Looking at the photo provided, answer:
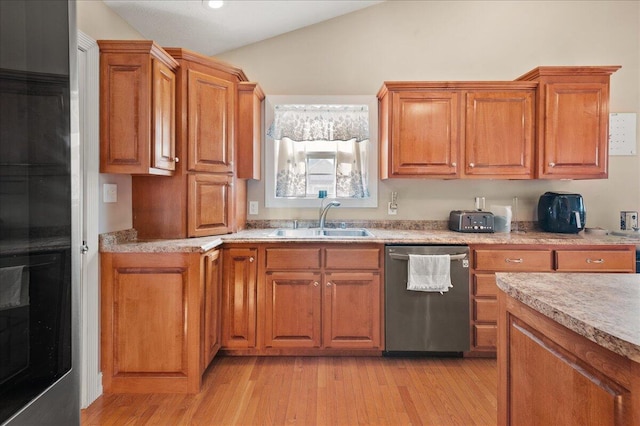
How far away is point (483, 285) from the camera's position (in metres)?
2.61

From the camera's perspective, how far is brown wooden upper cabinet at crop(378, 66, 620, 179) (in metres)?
2.81

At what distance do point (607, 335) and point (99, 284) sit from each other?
2374mm

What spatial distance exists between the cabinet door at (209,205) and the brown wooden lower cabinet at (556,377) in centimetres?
202

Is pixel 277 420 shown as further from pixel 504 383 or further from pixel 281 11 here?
pixel 281 11

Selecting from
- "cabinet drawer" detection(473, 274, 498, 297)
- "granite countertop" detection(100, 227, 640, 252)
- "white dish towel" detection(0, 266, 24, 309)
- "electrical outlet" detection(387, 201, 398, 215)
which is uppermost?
"electrical outlet" detection(387, 201, 398, 215)

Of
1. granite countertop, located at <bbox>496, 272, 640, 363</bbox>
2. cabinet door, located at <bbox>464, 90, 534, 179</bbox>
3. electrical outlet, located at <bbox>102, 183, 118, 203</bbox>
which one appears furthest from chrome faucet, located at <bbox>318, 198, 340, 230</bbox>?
granite countertop, located at <bbox>496, 272, 640, 363</bbox>

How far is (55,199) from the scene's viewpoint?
43 cm

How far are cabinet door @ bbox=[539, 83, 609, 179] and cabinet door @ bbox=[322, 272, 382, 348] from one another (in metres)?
1.75

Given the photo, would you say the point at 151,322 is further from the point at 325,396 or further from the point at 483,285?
the point at 483,285

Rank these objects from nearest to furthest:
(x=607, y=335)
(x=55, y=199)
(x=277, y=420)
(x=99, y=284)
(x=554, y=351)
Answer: (x=55, y=199) → (x=607, y=335) → (x=554, y=351) → (x=277, y=420) → (x=99, y=284)

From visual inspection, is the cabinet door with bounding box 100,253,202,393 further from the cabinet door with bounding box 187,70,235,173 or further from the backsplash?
the backsplash

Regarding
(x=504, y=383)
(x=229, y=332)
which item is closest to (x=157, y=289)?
(x=229, y=332)

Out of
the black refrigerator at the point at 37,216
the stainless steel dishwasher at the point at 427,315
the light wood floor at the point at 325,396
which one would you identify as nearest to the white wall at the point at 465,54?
the stainless steel dishwasher at the point at 427,315

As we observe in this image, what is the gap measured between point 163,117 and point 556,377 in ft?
7.87
